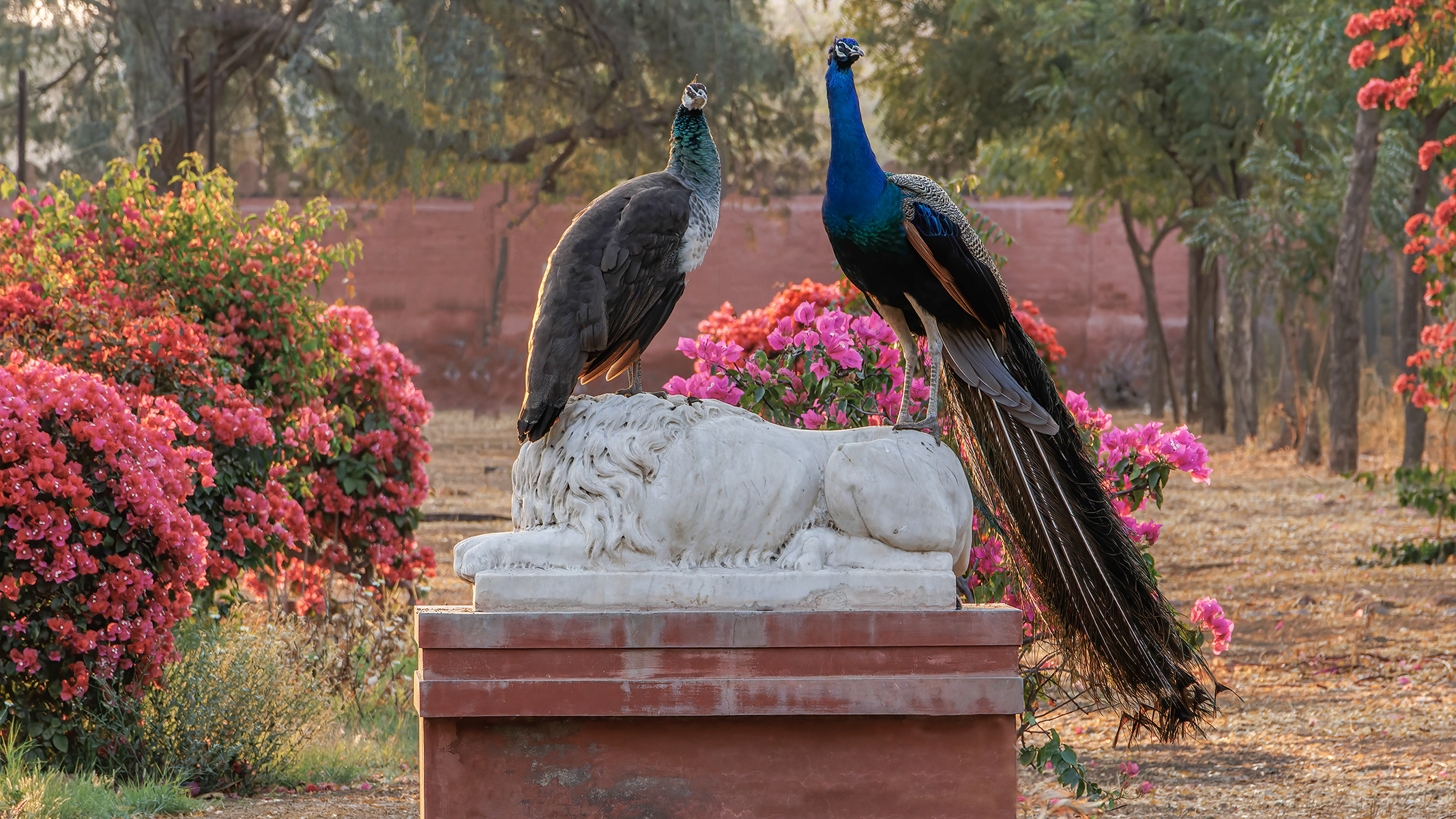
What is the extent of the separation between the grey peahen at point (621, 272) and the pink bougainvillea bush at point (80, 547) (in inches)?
68.8

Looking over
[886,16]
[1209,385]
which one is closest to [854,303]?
[886,16]

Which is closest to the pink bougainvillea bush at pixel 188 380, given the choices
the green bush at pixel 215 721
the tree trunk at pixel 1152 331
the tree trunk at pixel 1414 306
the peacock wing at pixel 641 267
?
the green bush at pixel 215 721

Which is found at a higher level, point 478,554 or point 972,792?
point 478,554

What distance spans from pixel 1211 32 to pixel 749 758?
12.2 m

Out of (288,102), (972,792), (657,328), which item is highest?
(288,102)

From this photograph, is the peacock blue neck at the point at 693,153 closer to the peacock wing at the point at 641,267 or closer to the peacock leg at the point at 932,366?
the peacock wing at the point at 641,267

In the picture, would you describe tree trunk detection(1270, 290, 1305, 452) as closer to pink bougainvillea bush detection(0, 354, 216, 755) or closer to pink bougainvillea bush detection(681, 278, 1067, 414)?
pink bougainvillea bush detection(681, 278, 1067, 414)

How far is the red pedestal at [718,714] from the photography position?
3225mm

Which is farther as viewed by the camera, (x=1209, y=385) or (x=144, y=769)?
(x=1209, y=385)

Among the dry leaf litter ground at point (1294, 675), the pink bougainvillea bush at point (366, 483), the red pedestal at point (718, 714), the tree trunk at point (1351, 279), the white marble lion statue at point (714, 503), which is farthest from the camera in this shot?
the tree trunk at point (1351, 279)

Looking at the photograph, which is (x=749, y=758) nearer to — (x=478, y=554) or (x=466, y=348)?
(x=478, y=554)

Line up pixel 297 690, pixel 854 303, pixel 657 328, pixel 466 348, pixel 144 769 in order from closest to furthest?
pixel 657 328, pixel 144 769, pixel 297 690, pixel 854 303, pixel 466 348

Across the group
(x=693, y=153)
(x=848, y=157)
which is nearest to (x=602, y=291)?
(x=693, y=153)

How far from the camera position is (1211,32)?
13820mm
